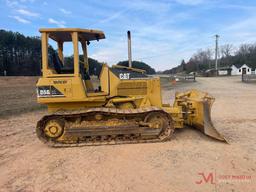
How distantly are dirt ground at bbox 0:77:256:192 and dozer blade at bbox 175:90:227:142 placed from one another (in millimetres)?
250

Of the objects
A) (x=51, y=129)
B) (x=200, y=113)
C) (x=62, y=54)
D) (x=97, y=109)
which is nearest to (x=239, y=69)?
Answer: (x=200, y=113)

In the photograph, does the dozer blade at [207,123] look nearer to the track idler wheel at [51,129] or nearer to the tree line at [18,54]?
the track idler wheel at [51,129]

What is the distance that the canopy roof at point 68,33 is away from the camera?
6.78 meters

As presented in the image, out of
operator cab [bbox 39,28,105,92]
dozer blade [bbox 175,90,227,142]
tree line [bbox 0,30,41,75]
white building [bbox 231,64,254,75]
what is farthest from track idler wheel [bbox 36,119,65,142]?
white building [bbox 231,64,254,75]

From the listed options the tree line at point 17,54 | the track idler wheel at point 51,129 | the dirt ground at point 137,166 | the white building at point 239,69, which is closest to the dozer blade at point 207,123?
the dirt ground at point 137,166

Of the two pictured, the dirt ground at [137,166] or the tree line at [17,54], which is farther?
the tree line at [17,54]

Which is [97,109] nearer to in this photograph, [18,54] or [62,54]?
[62,54]

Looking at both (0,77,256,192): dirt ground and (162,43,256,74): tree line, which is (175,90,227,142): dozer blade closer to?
(0,77,256,192): dirt ground

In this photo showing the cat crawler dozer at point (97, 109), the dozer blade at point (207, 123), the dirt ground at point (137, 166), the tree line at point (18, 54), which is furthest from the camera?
the tree line at point (18, 54)

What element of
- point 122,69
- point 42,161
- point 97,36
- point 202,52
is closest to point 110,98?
point 122,69

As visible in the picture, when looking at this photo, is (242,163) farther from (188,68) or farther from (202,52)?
(202,52)

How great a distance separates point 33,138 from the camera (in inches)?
311

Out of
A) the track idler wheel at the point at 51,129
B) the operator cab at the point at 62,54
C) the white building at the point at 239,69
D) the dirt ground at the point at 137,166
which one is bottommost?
the dirt ground at the point at 137,166

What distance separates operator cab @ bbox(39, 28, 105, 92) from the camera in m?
6.80
